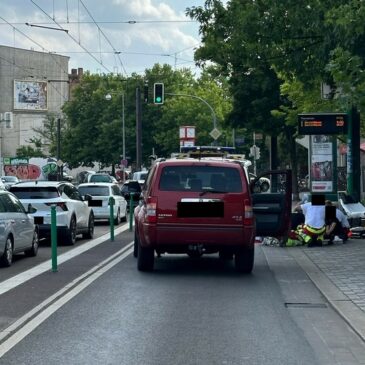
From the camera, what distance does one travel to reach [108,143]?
76125mm

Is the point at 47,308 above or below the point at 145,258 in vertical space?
below

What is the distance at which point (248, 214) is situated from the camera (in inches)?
525

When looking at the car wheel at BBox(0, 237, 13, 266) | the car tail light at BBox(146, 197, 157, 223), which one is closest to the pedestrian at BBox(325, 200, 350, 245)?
the car tail light at BBox(146, 197, 157, 223)

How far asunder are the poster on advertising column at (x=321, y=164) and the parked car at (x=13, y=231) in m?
8.89

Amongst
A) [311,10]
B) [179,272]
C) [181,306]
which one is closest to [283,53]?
[311,10]

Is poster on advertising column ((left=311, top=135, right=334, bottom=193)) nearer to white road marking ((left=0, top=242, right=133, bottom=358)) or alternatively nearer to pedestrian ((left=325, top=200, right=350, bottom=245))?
pedestrian ((left=325, top=200, right=350, bottom=245))

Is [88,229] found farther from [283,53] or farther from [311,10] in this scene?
[311,10]

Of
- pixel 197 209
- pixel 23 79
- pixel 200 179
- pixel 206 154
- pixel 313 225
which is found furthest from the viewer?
pixel 23 79

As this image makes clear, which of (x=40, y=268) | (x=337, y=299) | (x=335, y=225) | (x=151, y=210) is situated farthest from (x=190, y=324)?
(x=335, y=225)

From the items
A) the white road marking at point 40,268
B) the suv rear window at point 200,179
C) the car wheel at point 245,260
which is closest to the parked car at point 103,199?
the white road marking at point 40,268

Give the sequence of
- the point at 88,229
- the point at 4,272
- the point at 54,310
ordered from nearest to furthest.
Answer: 1. the point at 54,310
2. the point at 4,272
3. the point at 88,229

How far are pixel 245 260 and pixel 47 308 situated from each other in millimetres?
4683

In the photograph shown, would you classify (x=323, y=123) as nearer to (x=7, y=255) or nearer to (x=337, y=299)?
(x=7, y=255)

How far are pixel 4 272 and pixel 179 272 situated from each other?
309cm
